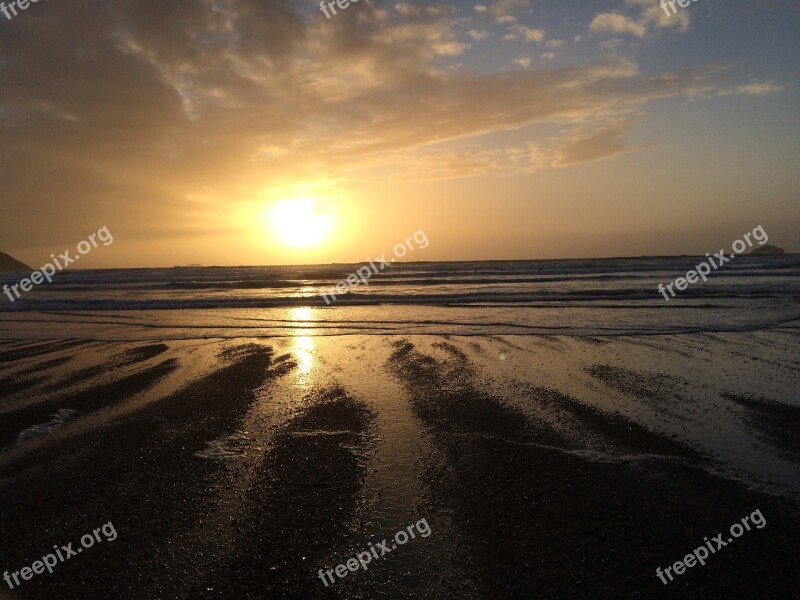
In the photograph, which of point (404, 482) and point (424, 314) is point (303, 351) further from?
point (424, 314)

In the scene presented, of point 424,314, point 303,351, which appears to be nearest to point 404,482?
point 303,351

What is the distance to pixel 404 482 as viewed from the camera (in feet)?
14.5

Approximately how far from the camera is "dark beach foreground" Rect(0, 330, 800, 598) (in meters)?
3.18

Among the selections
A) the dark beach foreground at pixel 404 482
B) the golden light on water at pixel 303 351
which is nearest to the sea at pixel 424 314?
the golden light on water at pixel 303 351

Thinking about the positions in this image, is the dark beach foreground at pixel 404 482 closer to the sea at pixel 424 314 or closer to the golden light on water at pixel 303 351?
the golden light on water at pixel 303 351

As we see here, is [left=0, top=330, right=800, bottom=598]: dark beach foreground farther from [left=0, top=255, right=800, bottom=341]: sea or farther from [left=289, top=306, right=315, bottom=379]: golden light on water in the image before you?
[left=0, top=255, right=800, bottom=341]: sea

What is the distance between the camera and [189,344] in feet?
39.3

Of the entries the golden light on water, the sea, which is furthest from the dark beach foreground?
the sea

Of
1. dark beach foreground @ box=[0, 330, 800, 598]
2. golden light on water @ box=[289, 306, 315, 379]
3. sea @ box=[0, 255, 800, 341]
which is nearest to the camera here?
dark beach foreground @ box=[0, 330, 800, 598]

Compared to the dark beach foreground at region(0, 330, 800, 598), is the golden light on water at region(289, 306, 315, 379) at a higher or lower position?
higher

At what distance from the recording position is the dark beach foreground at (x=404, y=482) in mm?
3184

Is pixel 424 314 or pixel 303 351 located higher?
pixel 303 351

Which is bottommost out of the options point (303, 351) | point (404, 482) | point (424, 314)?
point (404, 482)

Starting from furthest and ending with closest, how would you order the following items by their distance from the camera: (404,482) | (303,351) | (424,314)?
(424,314) < (303,351) < (404,482)
